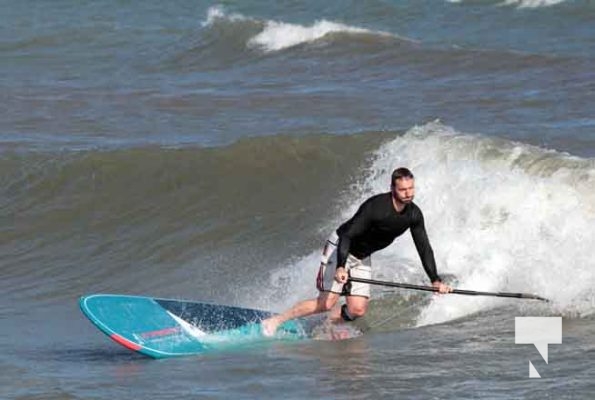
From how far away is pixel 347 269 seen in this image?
33.2 feet

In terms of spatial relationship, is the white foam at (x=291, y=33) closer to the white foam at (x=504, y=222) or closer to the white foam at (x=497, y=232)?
the white foam at (x=504, y=222)

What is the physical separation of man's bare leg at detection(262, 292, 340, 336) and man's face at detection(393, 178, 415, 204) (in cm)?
107

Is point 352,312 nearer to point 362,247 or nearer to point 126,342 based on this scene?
point 362,247

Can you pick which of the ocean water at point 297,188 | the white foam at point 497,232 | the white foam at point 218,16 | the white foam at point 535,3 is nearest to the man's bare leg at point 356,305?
the ocean water at point 297,188

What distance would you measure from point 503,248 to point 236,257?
117 inches

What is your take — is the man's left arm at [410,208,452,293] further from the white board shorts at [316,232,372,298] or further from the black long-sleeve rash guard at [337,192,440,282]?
the white board shorts at [316,232,372,298]

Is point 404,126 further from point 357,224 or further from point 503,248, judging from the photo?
point 357,224

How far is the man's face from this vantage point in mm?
9477

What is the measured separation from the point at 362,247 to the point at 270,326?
931 mm

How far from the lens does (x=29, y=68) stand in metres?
24.7

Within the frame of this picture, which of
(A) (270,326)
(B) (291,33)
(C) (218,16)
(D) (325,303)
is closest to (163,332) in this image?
(A) (270,326)

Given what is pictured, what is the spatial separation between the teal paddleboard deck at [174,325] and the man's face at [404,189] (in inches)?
56.7

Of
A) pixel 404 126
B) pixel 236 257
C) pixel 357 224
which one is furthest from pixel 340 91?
pixel 357 224

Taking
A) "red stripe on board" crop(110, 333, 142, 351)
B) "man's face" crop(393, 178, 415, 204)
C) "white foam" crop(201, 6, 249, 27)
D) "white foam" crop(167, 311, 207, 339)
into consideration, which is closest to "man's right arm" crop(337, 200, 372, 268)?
"man's face" crop(393, 178, 415, 204)
